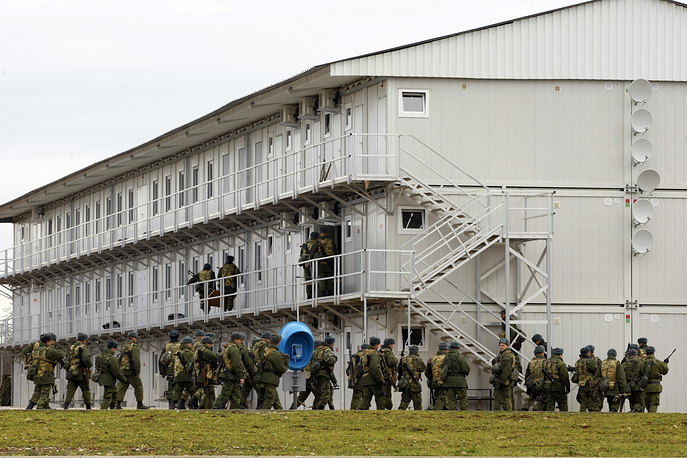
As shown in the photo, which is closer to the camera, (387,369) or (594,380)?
(387,369)

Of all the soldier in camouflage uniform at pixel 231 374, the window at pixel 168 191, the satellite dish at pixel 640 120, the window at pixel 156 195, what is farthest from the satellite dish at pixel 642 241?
the window at pixel 156 195

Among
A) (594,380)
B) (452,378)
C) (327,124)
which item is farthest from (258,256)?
(594,380)

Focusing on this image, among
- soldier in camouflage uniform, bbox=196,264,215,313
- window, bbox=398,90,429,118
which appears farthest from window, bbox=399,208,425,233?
soldier in camouflage uniform, bbox=196,264,215,313

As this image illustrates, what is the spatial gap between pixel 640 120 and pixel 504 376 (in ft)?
33.1

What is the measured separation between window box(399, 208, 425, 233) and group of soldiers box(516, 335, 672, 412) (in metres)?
5.94

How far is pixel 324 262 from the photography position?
37750 mm

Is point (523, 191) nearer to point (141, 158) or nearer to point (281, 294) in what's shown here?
point (281, 294)

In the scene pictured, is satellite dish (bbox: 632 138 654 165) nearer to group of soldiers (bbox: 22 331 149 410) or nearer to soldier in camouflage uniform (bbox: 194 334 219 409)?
soldier in camouflage uniform (bbox: 194 334 219 409)

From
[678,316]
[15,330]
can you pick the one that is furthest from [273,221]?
[15,330]

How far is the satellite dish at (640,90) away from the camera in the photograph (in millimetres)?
37688

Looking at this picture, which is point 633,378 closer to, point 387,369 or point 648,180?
point 387,369

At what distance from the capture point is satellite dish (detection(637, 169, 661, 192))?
37.6 meters

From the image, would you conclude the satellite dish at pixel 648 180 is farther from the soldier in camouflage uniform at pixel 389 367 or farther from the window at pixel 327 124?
the soldier in camouflage uniform at pixel 389 367

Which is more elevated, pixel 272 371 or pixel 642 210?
pixel 642 210
